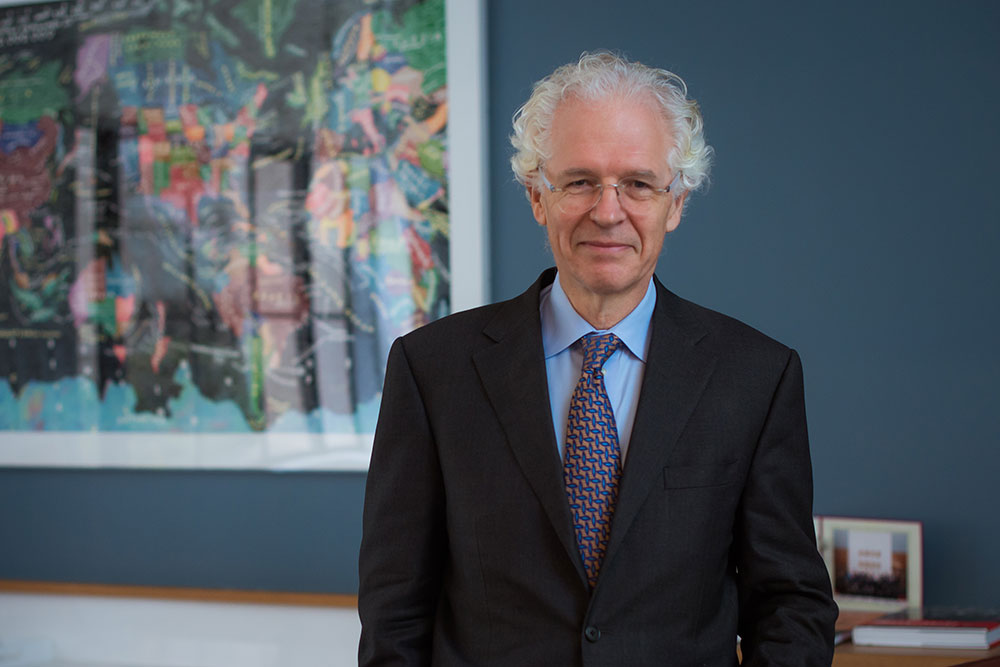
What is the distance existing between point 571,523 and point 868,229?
55.2 inches

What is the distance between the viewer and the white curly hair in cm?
133

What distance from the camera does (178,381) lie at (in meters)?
2.76

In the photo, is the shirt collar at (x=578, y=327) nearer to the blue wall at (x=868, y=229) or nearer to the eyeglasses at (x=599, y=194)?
the eyeglasses at (x=599, y=194)

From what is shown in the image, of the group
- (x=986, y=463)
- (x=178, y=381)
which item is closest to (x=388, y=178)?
(x=178, y=381)

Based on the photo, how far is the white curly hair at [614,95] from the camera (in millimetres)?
1330

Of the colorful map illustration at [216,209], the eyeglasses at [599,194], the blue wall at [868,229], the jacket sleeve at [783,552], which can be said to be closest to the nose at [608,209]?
the eyeglasses at [599,194]

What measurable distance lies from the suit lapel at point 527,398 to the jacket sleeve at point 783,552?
27 cm

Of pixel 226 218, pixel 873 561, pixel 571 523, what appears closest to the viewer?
pixel 571 523

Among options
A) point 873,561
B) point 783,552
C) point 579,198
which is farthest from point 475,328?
point 873,561

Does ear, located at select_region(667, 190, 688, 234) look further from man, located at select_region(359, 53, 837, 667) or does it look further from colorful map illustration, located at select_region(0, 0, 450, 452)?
colorful map illustration, located at select_region(0, 0, 450, 452)

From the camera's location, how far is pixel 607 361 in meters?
1.40

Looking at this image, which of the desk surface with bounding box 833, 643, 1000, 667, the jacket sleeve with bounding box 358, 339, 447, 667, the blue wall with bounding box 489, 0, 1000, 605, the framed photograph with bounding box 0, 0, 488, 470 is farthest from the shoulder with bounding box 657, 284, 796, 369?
the framed photograph with bounding box 0, 0, 488, 470

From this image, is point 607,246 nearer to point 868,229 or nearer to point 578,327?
point 578,327

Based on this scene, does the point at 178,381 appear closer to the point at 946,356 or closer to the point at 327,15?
the point at 327,15
